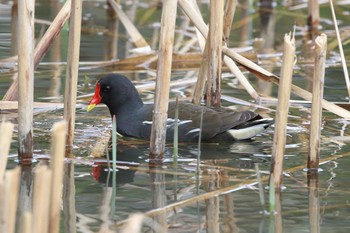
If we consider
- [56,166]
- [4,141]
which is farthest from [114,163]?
[56,166]

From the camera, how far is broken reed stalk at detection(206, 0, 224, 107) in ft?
18.0

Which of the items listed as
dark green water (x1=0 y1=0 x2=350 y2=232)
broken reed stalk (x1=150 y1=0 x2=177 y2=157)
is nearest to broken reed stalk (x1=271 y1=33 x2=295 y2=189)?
dark green water (x1=0 y1=0 x2=350 y2=232)

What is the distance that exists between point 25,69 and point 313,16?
5.11 m

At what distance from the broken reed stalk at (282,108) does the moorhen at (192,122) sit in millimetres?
1320

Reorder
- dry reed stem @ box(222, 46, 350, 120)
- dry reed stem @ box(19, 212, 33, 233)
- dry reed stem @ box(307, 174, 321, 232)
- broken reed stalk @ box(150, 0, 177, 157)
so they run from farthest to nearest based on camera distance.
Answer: dry reed stem @ box(222, 46, 350, 120)
broken reed stalk @ box(150, 0, 177, 157)
dry reed stem @ box(307, 174, 321, 232)
dry reed stem @ box(19, 212, 33, 233)

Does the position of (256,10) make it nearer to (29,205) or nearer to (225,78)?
(225,78)

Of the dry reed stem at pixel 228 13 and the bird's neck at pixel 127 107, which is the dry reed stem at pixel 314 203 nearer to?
the dry reed stem at pixel 228 13

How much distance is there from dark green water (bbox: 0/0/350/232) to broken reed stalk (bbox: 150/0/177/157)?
0.24 m

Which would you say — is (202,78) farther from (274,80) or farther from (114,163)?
(114,163)

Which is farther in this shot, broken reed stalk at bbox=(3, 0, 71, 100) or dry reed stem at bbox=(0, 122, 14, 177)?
broken reed stalk at bbox=(3, 0, 71, 100)

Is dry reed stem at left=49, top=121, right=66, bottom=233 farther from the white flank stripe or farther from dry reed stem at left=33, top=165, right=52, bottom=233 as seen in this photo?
the white flank stripe

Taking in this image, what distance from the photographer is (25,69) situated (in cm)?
479

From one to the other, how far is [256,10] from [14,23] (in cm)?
284

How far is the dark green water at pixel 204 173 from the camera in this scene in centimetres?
426
